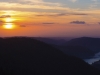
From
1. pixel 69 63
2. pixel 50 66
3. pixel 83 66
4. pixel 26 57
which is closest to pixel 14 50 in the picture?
pixel 26 57

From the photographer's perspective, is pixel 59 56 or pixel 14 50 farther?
pixel 59 56

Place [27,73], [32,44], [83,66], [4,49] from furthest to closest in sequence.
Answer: [32,44]
[83,66]
[4,49]
[27,73]

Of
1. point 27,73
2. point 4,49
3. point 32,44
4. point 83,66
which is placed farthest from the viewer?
point 32,44

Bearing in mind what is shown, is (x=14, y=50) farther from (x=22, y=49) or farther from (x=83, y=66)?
(x=83, y=66)

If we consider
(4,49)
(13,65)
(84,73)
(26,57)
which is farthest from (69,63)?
(13,65)

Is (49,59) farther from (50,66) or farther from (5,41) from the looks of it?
(5,41)

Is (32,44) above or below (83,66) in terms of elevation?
above
